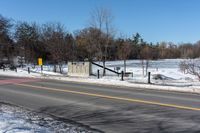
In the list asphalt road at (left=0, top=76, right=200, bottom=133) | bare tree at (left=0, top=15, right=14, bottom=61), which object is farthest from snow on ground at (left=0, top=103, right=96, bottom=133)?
bare tree at (left=0, top=15, right=14, bottom=61)

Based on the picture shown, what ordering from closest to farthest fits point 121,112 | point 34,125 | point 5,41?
point 34,125 < point 121,112 < point 5,41

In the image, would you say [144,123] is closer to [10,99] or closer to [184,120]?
[184,120]

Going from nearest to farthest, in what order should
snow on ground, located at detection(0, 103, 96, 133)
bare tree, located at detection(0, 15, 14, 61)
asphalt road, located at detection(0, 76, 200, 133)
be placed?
snow on ground, located at detection(0, 103, 96, 133), asphalt road, located at detection(0, 76, 200, 133), bare tree, located at detection(0, 15, 14, 61)

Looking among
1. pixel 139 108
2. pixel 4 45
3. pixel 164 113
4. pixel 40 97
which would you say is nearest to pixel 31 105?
pixel 40 97

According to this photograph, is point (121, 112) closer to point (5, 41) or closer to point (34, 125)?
point (34, 125)

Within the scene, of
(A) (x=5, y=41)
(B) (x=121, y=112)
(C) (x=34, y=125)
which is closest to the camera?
(C) (x=34, y=125)

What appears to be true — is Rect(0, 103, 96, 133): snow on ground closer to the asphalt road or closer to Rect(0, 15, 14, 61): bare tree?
the asphalt road

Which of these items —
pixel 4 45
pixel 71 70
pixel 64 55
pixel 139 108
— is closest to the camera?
pixel 139 108

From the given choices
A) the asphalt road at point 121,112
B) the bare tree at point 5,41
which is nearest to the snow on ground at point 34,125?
the asphalt road at point 121,112

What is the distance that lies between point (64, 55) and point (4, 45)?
21.5 metres

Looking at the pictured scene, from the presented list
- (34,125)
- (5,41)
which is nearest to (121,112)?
(34,125)

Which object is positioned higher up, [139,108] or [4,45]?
[4,45]

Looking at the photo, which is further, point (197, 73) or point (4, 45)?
point (4, 45)

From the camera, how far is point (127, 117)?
9.87 m
